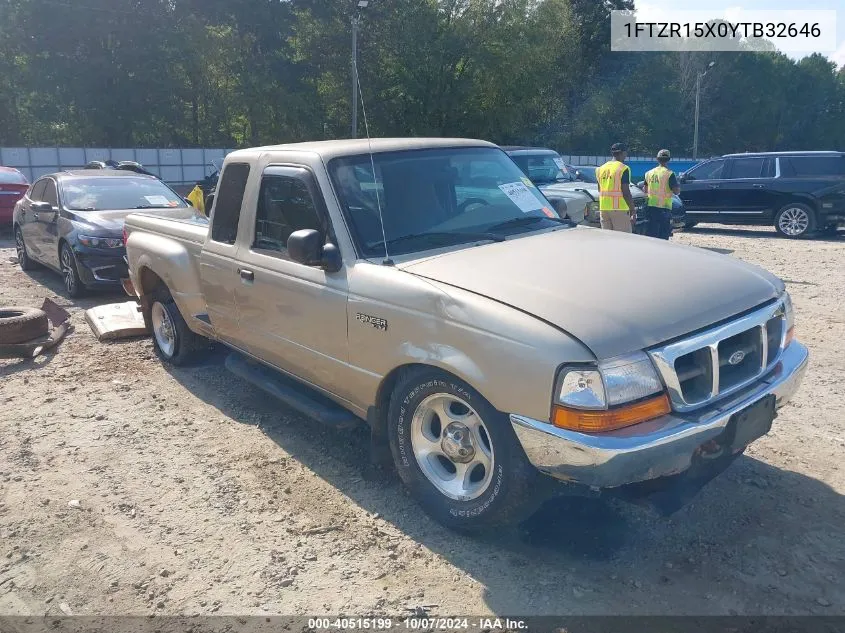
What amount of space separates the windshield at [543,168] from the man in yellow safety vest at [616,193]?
302 centimetres

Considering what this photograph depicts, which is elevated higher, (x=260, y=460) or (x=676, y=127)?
(x=676, y=127)

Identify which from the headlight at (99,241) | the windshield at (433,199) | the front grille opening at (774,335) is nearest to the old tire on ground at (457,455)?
the windshield at (433,199)

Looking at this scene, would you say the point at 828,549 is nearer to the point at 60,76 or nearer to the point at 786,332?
the point at 786,332

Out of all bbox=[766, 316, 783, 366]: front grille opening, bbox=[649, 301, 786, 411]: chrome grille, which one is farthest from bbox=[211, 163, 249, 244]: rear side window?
bbox=[766, 316, 783, 366]: front grille opening

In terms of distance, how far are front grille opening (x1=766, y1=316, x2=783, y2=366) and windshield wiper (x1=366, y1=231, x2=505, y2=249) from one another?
149 cm

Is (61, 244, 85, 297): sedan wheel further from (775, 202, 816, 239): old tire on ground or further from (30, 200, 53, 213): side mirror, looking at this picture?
(775, 202, 816, 239): old tire on ground

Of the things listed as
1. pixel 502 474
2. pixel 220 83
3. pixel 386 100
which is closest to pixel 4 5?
pixel 220 83

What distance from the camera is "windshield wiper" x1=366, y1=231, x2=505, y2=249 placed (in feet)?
13.0

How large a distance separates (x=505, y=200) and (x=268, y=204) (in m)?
1.54

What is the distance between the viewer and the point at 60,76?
33500 mm

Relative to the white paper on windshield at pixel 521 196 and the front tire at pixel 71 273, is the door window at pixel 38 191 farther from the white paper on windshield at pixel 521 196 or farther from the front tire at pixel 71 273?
the white paper on windshield at pixel 521 196

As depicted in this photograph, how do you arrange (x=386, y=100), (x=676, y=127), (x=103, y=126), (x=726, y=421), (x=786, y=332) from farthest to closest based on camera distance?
(x=676, y=127)
(x=386, y=100)
(x=103, y=126)
(x=786, y=332)
(x=726, y=421)

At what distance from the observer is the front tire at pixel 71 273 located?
910cm

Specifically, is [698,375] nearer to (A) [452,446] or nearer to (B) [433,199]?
(A) [452,446]
